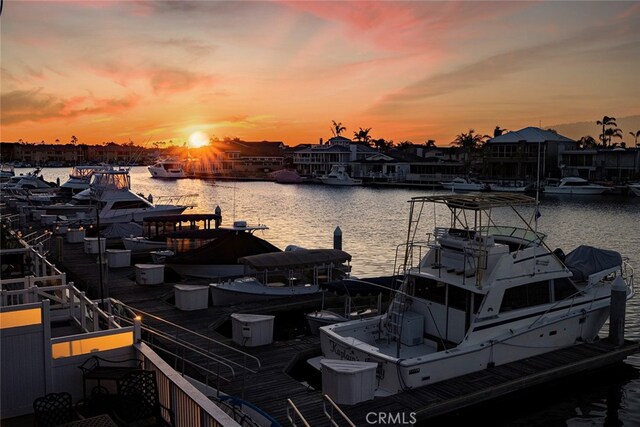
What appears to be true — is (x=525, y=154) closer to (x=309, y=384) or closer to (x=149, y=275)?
(x=149, y=275)

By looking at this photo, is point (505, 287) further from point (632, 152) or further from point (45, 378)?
point (632, 152)

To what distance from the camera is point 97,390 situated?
8.75m

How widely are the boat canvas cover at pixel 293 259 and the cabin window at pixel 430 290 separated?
6780mm

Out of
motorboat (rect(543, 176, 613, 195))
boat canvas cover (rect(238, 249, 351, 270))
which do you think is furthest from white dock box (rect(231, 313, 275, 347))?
motorboat (rect(543, 176, 613, 195))

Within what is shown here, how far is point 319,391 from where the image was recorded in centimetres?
1473

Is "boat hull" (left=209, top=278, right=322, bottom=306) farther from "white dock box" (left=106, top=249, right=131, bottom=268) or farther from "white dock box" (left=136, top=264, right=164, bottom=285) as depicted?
"white dock box" (left=106, top=249, right=131, bottom=268)

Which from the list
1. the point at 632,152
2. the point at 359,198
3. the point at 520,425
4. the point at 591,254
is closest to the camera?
the point at 520,425

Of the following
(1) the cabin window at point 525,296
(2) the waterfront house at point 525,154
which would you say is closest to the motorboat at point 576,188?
(2) the waterfront house at point 525,154

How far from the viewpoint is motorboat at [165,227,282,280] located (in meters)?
26.2

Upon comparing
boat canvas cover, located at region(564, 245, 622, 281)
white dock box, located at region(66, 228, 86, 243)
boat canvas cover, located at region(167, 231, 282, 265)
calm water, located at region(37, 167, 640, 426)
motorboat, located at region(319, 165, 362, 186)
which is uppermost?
motorboat, located at region(319, 165, 362, 186)

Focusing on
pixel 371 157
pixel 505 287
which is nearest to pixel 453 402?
pixel 505 287

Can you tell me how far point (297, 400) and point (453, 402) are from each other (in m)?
3.61

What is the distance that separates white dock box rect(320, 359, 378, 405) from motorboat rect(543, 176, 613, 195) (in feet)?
325

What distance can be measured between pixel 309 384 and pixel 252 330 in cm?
224
